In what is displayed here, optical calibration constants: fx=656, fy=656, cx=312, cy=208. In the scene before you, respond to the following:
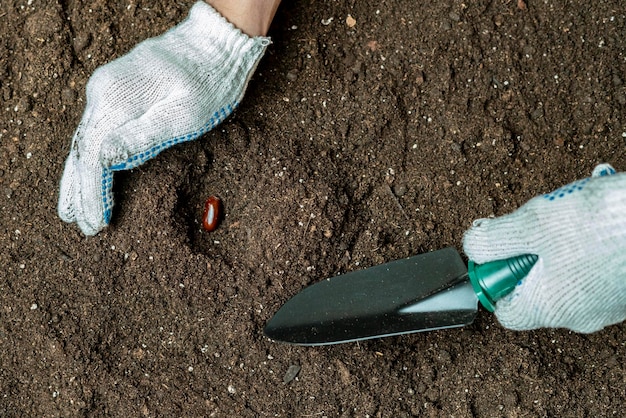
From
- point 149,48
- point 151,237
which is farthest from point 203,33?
point 151,237

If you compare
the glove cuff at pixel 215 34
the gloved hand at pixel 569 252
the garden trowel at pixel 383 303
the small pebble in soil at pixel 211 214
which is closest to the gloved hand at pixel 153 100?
the glove cuff at pixel 215 34

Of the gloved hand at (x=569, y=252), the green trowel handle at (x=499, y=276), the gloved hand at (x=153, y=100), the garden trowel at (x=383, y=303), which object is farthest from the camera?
the gloved hand at (x=153, y=100)

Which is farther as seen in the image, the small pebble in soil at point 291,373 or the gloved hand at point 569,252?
the small pebble in soil at point 291,373

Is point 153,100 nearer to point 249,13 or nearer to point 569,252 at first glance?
point 249,13

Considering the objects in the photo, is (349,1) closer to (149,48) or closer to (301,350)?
(149,48)

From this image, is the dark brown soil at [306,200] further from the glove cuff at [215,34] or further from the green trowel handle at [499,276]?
the green trowel handle at [499,276]

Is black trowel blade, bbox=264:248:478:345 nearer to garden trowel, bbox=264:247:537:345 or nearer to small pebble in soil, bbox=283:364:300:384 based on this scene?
garden trowel, bbox=264:247:537:345
